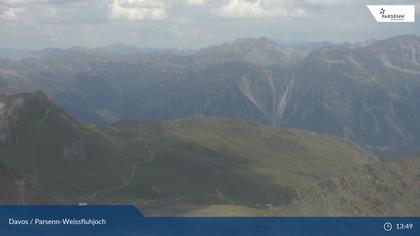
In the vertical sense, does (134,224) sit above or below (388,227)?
above

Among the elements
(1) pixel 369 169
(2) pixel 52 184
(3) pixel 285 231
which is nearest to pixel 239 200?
(2) pixel 52 184

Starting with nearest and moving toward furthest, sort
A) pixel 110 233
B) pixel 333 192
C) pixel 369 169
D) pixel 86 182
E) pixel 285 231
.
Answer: pixel 110 233 → pixel 285 231 → pixel 333 192 → pixel 369 169 → pixel 86 182

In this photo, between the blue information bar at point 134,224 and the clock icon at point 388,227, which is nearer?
the blue information bar at point 134,224

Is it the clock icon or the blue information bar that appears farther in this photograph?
the clock icon

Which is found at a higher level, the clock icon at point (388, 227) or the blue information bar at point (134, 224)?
the blue information bar at point (134, 224)

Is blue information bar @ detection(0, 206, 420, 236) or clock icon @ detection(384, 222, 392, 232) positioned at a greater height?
blue information bar @ detection(0, 206, 420, 236)

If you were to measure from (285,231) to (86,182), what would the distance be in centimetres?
15230

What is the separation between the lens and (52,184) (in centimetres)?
15625

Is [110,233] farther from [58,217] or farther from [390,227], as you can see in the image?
[390,227]

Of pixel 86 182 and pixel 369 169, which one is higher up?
A: pixel 369 169

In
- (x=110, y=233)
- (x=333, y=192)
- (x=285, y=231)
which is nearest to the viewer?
(x=110, y=233)

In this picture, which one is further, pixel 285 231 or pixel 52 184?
pixel 52 184

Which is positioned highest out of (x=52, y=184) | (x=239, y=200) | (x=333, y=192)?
(x=333, y=192)

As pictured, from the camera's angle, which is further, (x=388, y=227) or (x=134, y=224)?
(x=134, y=224)
